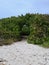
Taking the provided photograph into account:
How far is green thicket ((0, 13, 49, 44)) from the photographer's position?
17562 mm

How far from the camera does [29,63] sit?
10.7 metres

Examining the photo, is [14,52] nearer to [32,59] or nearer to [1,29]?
[32,59]

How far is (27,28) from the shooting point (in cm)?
1941

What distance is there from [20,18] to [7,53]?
8.30m

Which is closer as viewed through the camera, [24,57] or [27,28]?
[24,57]

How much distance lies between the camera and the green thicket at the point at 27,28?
17.6 m

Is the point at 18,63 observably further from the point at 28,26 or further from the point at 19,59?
the point at 28,26

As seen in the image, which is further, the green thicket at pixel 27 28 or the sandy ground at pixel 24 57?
the green thicket at pixel 27 28

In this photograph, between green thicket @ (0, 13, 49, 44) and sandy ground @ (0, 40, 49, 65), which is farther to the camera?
Answer: green thicket @ (0, 13, 49, 44)

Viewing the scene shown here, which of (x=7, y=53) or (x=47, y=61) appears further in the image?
(x=7, y=53)

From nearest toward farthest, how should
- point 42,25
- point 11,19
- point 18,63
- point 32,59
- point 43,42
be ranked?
point 18,63, point 32,59, point 43,42, point 42,25, point 11,19

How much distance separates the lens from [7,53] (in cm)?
1294

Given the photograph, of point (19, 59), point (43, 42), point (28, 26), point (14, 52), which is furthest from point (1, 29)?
point (19, 59)

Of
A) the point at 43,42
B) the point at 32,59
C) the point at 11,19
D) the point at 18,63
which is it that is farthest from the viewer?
the point at 11,19
